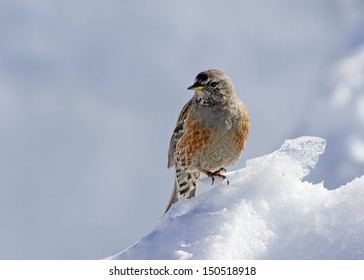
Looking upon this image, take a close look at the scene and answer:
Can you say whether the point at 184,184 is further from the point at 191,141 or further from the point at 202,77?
the point at 202,77

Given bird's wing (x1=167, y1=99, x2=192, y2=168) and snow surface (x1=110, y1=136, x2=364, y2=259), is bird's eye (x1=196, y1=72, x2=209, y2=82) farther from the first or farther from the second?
snow surface (x1=110, y1=136, x2=364, y2=259)

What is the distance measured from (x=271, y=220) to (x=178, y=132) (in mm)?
2746

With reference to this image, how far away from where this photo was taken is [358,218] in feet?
17.6

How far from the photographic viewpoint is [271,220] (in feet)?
18.5

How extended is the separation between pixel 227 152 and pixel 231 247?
233cm

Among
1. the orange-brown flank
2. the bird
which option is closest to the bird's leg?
the bird

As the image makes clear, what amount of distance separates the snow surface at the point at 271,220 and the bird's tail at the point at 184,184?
1785 millimetres

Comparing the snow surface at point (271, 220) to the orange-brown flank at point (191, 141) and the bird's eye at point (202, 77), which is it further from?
the bird's eye at point (202, 77)

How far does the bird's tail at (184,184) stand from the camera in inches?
315

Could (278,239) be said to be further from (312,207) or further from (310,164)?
(310,164)

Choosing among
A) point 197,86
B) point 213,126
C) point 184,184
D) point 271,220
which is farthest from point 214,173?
point 271,220

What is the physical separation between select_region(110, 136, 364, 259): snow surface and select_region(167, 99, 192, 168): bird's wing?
6.49 ft

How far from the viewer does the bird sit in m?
7.62
